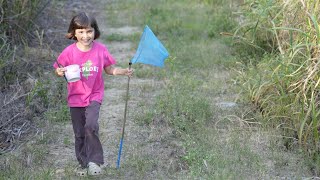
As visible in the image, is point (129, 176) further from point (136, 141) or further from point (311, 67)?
point (311, 67)

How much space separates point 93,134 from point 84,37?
0.75 metres

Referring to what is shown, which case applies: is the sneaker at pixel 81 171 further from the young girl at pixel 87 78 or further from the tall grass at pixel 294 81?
the tall grass at pixel 294 81

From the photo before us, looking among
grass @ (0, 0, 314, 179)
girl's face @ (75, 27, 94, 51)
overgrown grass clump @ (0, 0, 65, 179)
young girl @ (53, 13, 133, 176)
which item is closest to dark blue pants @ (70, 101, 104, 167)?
young girl @ (53, 13, 133, 176)

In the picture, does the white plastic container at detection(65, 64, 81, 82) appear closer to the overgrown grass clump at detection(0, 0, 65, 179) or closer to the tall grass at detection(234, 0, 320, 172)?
the overgrown grass clump at detection(0, 0, 65, 179)

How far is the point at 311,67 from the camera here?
5203 mm

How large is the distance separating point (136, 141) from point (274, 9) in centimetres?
248

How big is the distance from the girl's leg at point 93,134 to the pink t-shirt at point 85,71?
0.22ft

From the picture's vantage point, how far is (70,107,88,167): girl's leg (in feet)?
15.5

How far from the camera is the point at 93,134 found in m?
4.63

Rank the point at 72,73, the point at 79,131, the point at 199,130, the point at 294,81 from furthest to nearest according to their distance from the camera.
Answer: the point at 199,130 < the point at 294,81 < the point at 79,131 < the point at 72,73

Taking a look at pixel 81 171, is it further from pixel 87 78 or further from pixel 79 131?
pixel 87 78

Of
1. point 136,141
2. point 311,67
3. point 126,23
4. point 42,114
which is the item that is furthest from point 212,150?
point 126,23

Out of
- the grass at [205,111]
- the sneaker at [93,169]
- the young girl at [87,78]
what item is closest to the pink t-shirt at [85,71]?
the young girl at [87,78]

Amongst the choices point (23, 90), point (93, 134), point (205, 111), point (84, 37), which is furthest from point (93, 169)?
point (23, 90)
